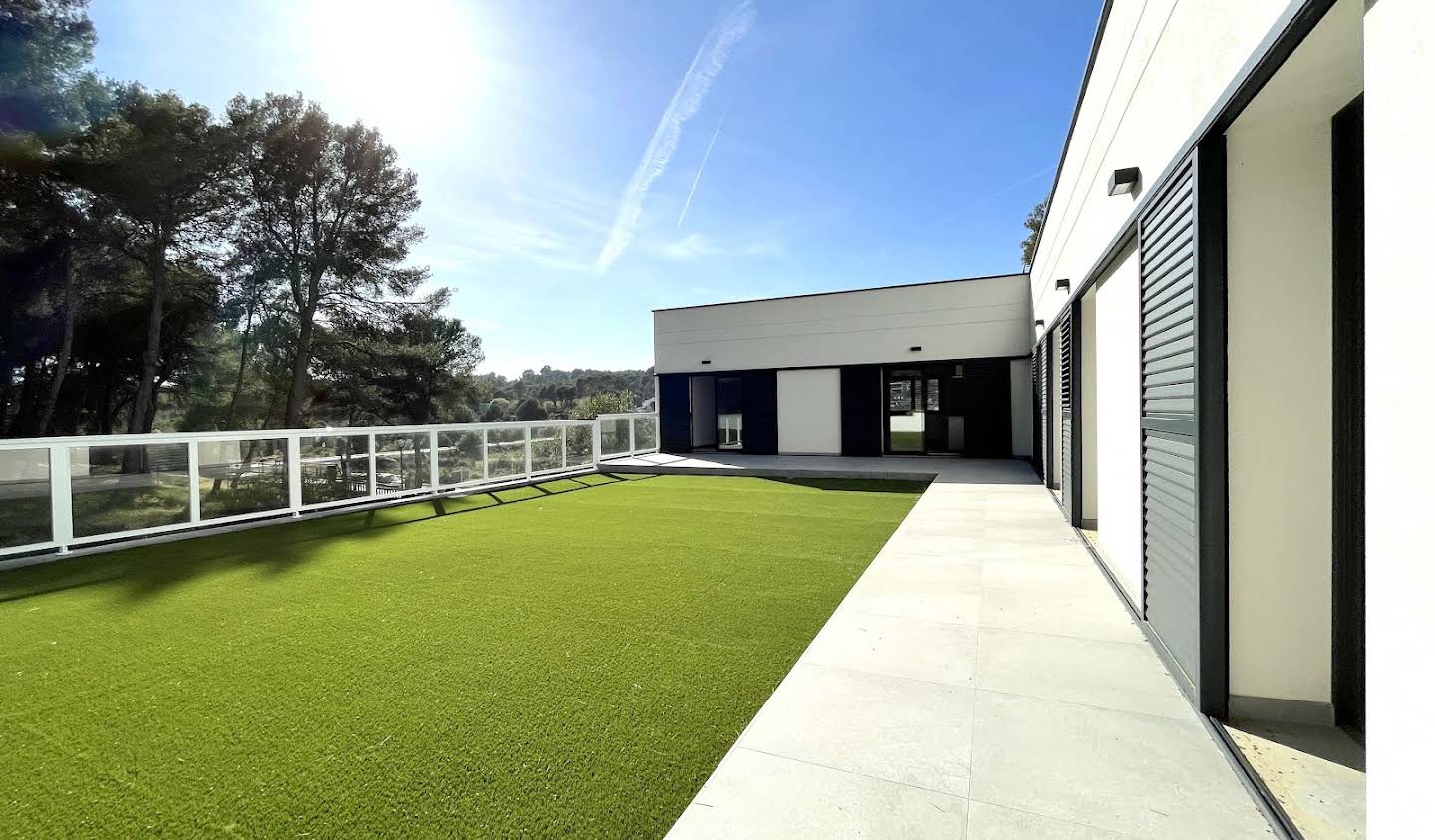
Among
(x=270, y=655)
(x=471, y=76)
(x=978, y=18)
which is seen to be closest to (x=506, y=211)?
(x=471, y=76)

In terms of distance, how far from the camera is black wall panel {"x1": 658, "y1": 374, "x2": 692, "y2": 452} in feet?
52.8

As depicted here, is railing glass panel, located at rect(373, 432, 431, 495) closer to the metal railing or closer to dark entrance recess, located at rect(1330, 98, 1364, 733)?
the metal railing

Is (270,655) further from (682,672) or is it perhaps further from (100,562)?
(100,562)

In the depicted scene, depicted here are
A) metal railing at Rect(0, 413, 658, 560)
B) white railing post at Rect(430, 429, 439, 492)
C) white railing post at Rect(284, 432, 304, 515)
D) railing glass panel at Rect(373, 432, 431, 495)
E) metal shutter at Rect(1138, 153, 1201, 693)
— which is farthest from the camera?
white railing post at Rect(430, 429, 439, 492)

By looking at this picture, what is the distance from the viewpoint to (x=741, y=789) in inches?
76.0

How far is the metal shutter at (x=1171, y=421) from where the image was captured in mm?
2318

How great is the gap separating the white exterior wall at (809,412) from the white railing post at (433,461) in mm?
8362

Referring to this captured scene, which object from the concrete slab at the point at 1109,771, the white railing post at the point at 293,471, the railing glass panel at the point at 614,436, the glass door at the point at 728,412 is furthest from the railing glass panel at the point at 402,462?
the glass door at the point at 728,412

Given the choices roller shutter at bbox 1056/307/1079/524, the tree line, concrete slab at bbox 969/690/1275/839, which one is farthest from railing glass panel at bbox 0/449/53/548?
the tree line

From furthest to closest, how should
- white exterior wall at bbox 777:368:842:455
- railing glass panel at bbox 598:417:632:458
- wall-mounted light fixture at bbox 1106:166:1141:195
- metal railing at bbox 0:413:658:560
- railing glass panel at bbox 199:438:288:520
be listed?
white exterior wall at bbox 777:368:842:455 < railing glass panel at bbox 598:417:632:458 < railing glass panel at bbox 199:438:288:520 < metal railing at bbox 0:413:658:560 < wall-mounted light fixture at bbox 1106:166:1141:195

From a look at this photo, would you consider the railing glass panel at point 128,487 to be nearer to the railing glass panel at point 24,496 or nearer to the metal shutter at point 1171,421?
the railing glass panel at point 24,496

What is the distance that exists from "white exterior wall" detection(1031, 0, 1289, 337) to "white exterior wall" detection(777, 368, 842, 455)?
866 centimetres
